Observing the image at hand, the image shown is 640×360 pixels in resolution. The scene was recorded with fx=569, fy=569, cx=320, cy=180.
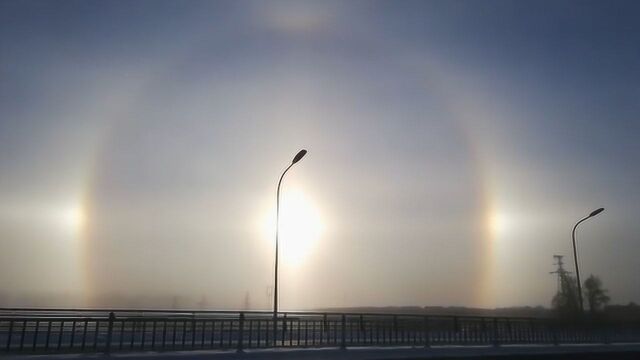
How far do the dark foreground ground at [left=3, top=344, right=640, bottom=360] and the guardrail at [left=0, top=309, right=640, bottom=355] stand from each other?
40.4 inches

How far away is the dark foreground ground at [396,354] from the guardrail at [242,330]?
3.36 ft

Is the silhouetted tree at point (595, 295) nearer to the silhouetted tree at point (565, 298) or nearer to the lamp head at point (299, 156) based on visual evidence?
the silhouetted tree at point (565, 298)

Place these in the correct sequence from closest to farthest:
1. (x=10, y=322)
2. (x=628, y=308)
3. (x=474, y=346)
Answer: (x=10, y=322), (x=474, y=346), (x=628, y=308)

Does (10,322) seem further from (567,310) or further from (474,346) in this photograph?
(567,310)

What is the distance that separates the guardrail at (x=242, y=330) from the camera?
2003cm

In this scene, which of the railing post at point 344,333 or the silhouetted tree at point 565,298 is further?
the silhouetted tree at point 565,298

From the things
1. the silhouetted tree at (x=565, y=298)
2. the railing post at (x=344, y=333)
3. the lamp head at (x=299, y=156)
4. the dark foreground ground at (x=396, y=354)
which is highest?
the lamp head at (x=299, y=156)

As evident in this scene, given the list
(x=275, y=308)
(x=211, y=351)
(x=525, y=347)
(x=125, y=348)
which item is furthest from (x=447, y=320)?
(x=125, y=348)

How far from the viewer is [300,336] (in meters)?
25.6

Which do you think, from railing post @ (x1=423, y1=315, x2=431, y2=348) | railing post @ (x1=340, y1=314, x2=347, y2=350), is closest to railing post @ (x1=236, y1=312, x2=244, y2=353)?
railing post @ (x1=340, y1=314, x2=347, y2=350)

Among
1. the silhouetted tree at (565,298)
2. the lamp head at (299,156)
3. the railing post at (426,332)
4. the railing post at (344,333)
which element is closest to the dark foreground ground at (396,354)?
the railing post at (344,333)

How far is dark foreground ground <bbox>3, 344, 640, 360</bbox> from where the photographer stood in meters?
18.4

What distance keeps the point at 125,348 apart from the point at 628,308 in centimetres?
10528

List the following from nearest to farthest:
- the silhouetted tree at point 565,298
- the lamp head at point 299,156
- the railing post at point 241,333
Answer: the railing post at point 241,333 → the lamp head at point 299,156 → the silhouetted tree at point 565,298
